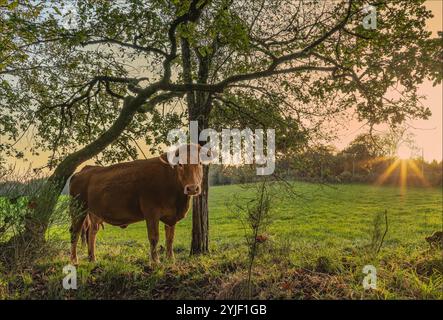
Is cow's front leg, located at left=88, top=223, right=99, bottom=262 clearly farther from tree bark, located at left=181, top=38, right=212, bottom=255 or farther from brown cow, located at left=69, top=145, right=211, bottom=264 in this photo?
tree bark, located at left=181, top=38, right=212, bottom=255

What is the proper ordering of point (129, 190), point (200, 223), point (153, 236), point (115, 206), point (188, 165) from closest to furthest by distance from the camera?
1. point (188, 165)
2. point (153, 236)
3. point (129, 190)
4. point (115, 206)
5. point (200, 223)

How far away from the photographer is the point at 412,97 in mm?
10852

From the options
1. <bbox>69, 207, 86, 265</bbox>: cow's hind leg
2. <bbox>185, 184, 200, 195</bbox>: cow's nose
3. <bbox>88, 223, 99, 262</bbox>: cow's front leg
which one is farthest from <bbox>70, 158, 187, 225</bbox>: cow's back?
<bbox>185, 184, 200, 195</bbox>: cow's nose

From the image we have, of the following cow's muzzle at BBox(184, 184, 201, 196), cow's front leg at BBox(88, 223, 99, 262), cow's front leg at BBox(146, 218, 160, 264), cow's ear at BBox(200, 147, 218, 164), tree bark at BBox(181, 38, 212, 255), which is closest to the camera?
cow's muzzle at BBox(184, 184, 201, 196)

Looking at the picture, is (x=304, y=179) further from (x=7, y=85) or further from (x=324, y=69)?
(x=7, y=85)

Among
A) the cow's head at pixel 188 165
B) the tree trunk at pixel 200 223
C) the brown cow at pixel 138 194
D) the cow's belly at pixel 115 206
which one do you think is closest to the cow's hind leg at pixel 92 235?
the brown cow at pixel 138 194

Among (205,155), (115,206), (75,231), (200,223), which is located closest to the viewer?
(205,155)

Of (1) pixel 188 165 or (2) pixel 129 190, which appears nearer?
(1) pixel 188 165

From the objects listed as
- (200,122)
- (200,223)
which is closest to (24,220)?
(200,223)

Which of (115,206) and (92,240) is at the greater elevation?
Answer: (115,206)

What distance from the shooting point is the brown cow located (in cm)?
927

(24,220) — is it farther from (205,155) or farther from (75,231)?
(205,155)

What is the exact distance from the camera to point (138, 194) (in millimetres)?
9789
